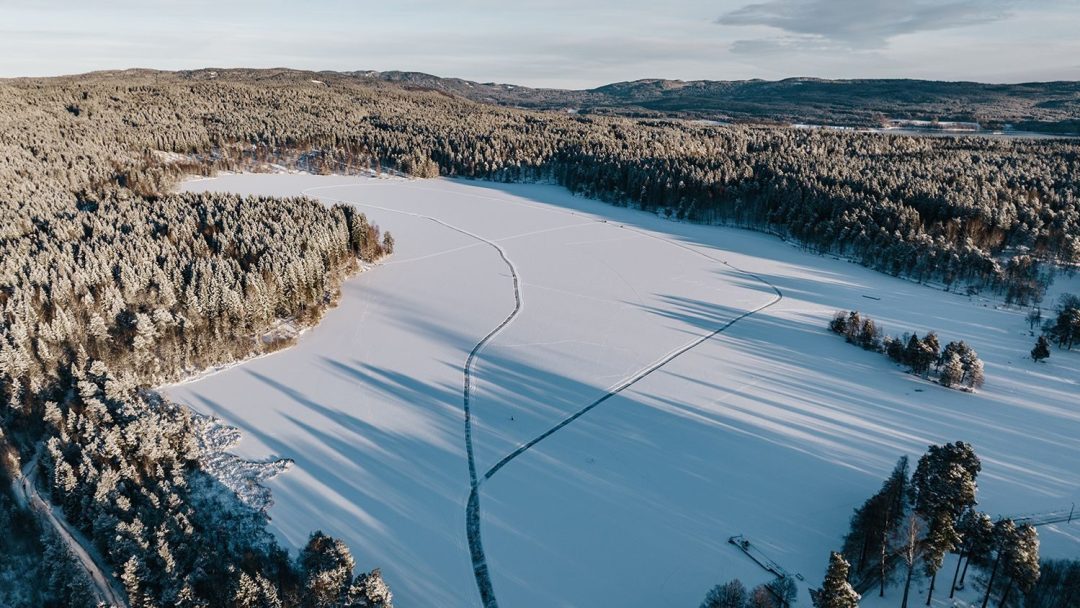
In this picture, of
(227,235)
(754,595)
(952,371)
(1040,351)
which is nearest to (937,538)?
(754,595)

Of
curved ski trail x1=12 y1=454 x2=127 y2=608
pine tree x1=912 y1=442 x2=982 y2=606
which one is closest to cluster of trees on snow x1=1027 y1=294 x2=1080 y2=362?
pine tree x1=912 y1=442 x2=982 y2=606

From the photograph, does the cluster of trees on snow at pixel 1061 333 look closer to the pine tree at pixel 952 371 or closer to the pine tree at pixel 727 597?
the pine tree at pixel 952 371

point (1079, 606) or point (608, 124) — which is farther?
point (608, 124)

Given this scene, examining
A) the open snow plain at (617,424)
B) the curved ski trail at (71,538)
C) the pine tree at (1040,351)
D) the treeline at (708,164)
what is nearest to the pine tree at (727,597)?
the open snow plain at (617,424)

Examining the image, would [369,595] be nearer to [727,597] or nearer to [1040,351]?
[727,597]

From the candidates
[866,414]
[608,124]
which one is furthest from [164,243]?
[608,124]

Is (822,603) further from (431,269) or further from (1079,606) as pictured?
(431,269)
